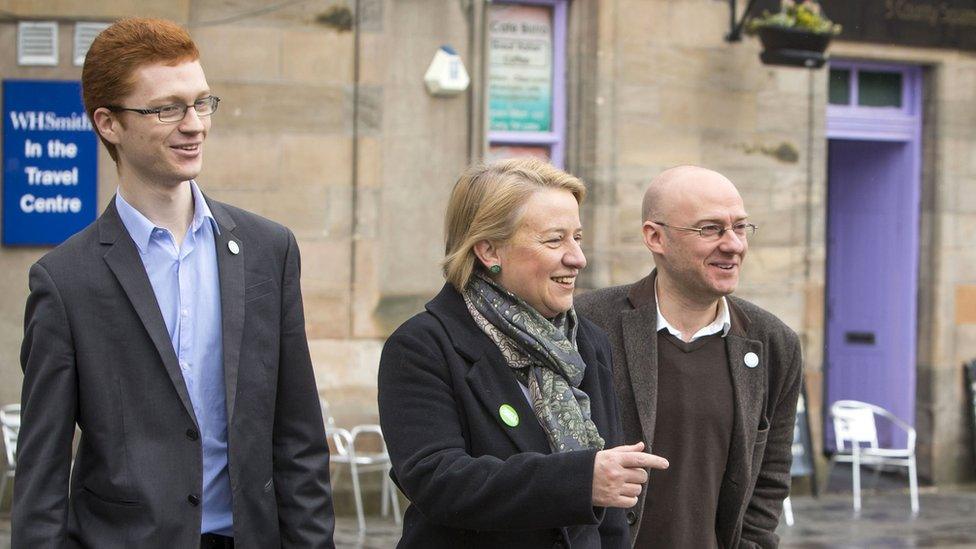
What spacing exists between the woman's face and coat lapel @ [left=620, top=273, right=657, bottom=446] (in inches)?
24.8

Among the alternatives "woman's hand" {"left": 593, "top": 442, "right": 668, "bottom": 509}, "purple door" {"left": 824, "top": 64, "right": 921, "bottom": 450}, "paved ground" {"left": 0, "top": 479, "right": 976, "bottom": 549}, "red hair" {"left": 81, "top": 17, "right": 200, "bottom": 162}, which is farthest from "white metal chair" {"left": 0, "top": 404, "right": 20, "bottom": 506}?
"purple door" {"left": 824, "top": 64, "right": 921, "bottom": 450}

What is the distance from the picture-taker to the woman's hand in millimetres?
2855

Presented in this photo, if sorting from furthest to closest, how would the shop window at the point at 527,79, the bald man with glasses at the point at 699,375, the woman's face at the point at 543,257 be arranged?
1. the shop window at the point at 527,79
2. the bald man with glasses at the point at 699,375
3. the woman's face at the point at 543,257

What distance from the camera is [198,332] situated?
9.82 ft

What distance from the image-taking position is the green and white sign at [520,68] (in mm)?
9938

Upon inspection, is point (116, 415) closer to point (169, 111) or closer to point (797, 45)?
point (169, 111)

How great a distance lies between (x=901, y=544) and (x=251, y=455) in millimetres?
6963

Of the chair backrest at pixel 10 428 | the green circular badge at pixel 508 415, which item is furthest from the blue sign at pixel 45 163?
the green circular badge at pixel 508 415

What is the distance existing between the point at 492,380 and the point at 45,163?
252 inches

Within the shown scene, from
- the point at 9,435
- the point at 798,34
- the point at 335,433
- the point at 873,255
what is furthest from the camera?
the point at 873,255

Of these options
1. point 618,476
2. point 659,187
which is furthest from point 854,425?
point 618,476

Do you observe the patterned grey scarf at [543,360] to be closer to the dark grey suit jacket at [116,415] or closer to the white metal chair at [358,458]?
the dark grey suit jacket at [116,415]

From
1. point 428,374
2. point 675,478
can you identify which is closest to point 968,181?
point 675,478

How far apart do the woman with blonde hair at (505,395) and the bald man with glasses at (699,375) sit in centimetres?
45
